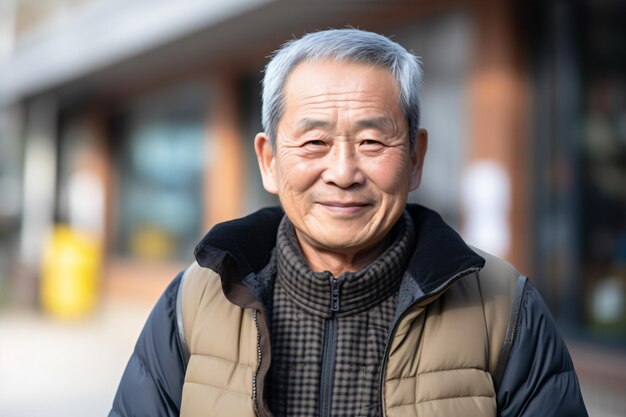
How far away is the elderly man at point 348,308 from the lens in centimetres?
180

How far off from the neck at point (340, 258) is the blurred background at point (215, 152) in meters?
3.81

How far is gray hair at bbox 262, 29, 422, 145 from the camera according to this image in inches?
73.3

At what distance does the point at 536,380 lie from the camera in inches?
71.2

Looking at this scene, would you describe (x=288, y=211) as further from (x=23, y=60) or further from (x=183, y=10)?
(x=23, y=60)

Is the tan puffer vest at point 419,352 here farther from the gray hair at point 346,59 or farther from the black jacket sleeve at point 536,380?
the gray hair at point 346,59

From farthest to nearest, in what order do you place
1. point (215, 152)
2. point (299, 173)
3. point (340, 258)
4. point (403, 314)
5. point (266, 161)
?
point (215, 152) → point (266, 161) → point (340, 258) → point (299, 173) → point (403, 314)

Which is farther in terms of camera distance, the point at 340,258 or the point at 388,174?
the point at 340,258

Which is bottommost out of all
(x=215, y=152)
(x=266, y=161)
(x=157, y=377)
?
(x=157, y=377)

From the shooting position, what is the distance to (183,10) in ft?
26.9

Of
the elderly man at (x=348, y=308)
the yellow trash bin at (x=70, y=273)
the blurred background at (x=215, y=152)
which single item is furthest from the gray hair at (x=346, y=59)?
the yellow trash bin at (x=70, y=273)

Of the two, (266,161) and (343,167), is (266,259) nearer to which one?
(266,161)

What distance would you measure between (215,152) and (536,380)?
28.0 feet

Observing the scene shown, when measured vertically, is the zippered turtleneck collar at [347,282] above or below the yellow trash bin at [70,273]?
above

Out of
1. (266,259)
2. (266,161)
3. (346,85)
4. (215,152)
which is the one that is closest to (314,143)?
(346,85)
